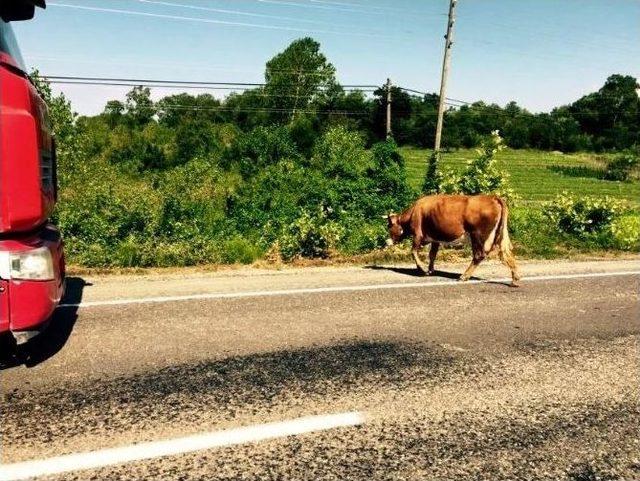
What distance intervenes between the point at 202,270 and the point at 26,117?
5.60 m

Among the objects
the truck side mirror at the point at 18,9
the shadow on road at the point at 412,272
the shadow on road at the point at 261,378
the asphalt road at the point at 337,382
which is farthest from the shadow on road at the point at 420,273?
the truck side mirror at the point at 18,9

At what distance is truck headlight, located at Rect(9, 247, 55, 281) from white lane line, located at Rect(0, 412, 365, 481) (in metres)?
1.44

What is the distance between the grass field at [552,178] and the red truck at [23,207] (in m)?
35.0

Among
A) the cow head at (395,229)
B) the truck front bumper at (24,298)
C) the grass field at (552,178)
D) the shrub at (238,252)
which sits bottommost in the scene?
the grass field at (552,178)

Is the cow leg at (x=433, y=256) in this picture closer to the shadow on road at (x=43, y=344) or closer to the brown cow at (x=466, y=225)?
the brown cow at (x=466, y=225)

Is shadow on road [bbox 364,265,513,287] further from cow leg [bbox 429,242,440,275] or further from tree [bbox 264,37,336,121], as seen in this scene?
tree [bbox 264,37,336,121]

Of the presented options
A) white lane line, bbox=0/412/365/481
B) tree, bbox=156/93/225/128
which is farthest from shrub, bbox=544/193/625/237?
tree, bbox=156/93/225/128

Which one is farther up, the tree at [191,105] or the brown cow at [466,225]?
the tree at [191,105]

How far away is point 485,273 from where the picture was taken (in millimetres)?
9367

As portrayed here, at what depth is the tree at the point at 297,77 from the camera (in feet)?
237

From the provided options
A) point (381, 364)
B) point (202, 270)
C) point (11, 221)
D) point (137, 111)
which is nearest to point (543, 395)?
point (381, 364)

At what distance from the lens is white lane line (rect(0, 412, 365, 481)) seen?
3058 mm

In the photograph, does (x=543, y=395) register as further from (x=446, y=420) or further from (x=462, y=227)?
(x=462, y=227)

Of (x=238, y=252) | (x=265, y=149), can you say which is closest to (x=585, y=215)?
(x=238, y=252)
